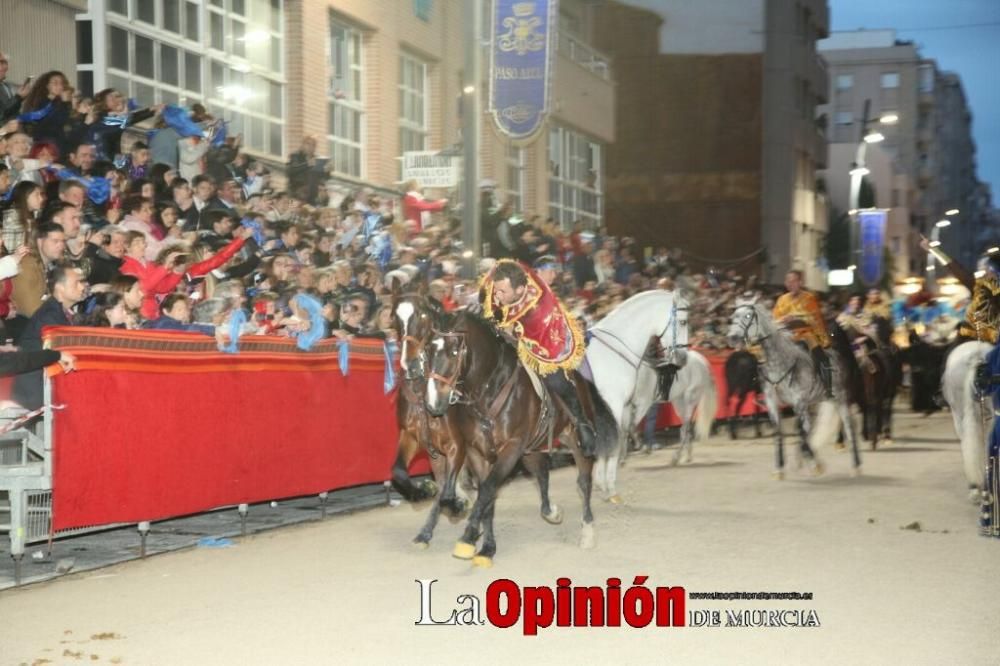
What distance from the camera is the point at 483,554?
9195mm

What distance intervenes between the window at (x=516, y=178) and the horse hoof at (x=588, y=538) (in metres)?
23.5

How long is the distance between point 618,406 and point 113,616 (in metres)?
6.96

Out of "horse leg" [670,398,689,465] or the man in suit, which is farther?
"horse leg" [670,398,689,465]

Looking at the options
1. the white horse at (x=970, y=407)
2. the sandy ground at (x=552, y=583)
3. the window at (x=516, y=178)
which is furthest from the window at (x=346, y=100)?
the white horse at (x=970, y=407)

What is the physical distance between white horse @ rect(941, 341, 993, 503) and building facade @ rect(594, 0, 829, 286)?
42.9 m

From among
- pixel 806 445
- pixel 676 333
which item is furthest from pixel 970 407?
pixel 806 445

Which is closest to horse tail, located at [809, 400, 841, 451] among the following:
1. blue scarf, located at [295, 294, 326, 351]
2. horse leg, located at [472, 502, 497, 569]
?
blue scarf, located at [295, 294, 326, 351]

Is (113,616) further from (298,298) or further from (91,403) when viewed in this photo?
(298,298)

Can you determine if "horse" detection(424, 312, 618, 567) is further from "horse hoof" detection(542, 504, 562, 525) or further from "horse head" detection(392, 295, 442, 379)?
"horse hoof" detection(542, 504, 562, 525)

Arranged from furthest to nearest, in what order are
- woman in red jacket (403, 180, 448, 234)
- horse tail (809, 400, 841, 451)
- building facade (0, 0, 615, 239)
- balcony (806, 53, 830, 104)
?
balcony (806, 53, 830, 104) < woman in red jacket (403, 180, 448, 234) < building facade (0, 0, 615, 239) < horse tail (809, 400, 841, 451)

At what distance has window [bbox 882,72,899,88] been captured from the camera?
105 m

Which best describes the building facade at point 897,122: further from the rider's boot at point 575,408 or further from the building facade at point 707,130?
the rider's boot at point 575,408

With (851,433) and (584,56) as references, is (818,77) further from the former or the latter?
(851,433)

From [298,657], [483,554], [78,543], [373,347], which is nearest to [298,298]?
[373,347]
